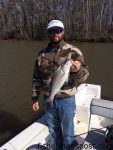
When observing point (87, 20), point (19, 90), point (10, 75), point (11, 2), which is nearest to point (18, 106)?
point (19, 90)

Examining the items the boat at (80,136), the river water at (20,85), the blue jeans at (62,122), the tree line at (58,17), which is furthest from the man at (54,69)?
the tree line at (58,17)

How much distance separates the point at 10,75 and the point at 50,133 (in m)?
7.78

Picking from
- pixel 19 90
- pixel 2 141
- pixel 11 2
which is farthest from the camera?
pixel 11 2

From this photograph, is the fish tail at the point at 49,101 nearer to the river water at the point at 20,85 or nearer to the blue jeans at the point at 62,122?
the blue jeans at the point at 62,122

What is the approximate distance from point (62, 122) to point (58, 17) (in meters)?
24.1

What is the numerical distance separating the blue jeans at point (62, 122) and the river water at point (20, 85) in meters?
2.60

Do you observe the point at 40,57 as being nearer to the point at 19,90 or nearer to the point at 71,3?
the point at 19,90

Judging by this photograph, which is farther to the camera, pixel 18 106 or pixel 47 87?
pixel 18 106

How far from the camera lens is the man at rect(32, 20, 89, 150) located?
275 cm

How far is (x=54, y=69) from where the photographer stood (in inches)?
110

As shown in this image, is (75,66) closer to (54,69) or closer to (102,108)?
(54,69)

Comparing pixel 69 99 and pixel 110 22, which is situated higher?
pixel 69 99

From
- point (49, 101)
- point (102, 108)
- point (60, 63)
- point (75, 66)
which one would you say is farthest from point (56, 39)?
point (102, 108)

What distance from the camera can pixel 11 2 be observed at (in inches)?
1117
